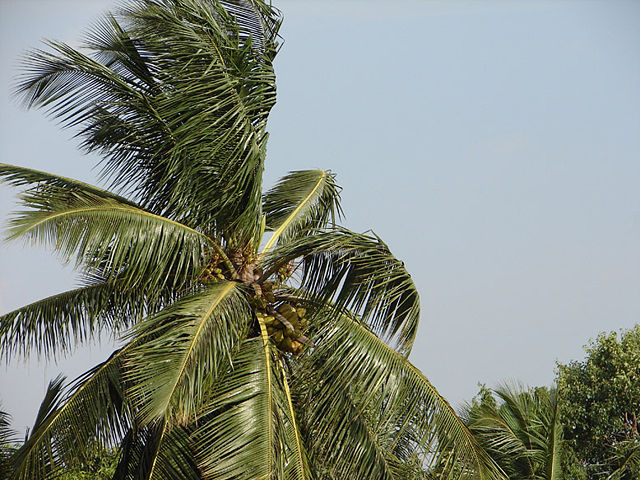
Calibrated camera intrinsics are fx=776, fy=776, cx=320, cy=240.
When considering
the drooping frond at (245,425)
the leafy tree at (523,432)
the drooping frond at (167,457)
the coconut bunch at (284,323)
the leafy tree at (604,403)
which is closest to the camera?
the drooping frond at (245,425)

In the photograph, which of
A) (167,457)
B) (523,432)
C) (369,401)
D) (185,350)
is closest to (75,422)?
(167,457)

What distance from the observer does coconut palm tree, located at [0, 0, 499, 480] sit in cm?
721

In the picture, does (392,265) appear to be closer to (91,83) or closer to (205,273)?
(205,273)

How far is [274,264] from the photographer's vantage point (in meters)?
8.32

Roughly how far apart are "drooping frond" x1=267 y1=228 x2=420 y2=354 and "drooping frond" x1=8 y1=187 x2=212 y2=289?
1.01 metres

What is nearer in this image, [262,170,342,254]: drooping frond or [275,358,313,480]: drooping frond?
[275,358,313,480]: drooping frond

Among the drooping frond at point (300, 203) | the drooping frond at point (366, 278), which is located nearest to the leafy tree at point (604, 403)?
the drooping frond at point (300, 203)

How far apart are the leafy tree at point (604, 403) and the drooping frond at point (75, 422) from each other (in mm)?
16264

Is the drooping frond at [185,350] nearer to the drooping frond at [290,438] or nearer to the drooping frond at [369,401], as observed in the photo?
the drooping frond at [290,438]

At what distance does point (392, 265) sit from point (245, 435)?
7.01ft

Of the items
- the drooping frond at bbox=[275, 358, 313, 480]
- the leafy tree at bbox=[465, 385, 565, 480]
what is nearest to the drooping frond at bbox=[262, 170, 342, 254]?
the drooping frond at bbox=[275, 358, 313, 480]

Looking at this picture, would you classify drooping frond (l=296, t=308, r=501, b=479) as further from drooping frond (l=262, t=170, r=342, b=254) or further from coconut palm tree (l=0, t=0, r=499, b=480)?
drooping frond (l=262, t=170, r=342, b=254)

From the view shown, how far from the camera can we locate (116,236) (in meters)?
7.48

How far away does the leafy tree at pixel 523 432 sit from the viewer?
1152cm
